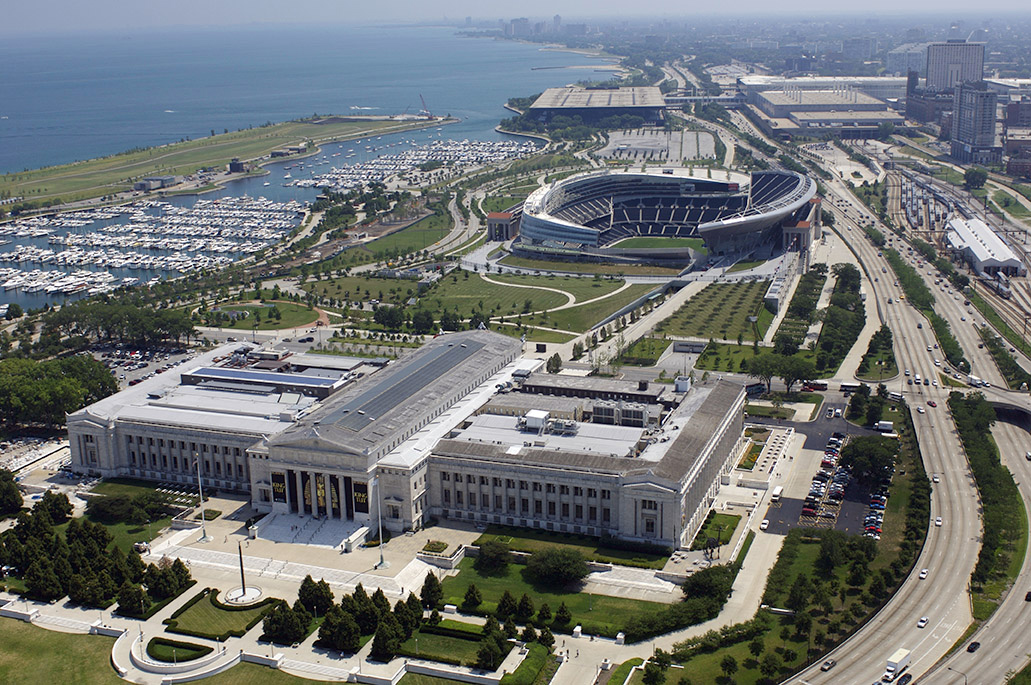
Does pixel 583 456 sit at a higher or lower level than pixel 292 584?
higher

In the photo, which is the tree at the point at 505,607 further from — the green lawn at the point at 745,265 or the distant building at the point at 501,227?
the distant building at the point at 501,227

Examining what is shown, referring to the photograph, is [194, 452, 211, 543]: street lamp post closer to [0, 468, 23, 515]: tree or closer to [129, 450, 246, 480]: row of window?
[129, 450, 246, 480]: row of window

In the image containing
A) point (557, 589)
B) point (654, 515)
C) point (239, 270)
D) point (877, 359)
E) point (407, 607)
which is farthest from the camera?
point (239, 270)

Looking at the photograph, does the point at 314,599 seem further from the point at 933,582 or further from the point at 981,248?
the point at 981,248

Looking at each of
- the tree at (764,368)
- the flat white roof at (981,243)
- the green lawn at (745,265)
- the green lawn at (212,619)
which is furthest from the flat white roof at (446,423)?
the flat white roof at (981,243)

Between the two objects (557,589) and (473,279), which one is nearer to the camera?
(557,589)

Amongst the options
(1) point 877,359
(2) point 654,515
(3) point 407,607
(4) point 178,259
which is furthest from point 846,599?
(4) point 178,259

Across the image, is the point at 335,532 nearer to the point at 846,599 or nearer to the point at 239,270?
the point at 846,599

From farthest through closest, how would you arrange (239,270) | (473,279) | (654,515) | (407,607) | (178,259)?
(178,259) → (239,270) → (473,279) → (654,515) → (407,607)
